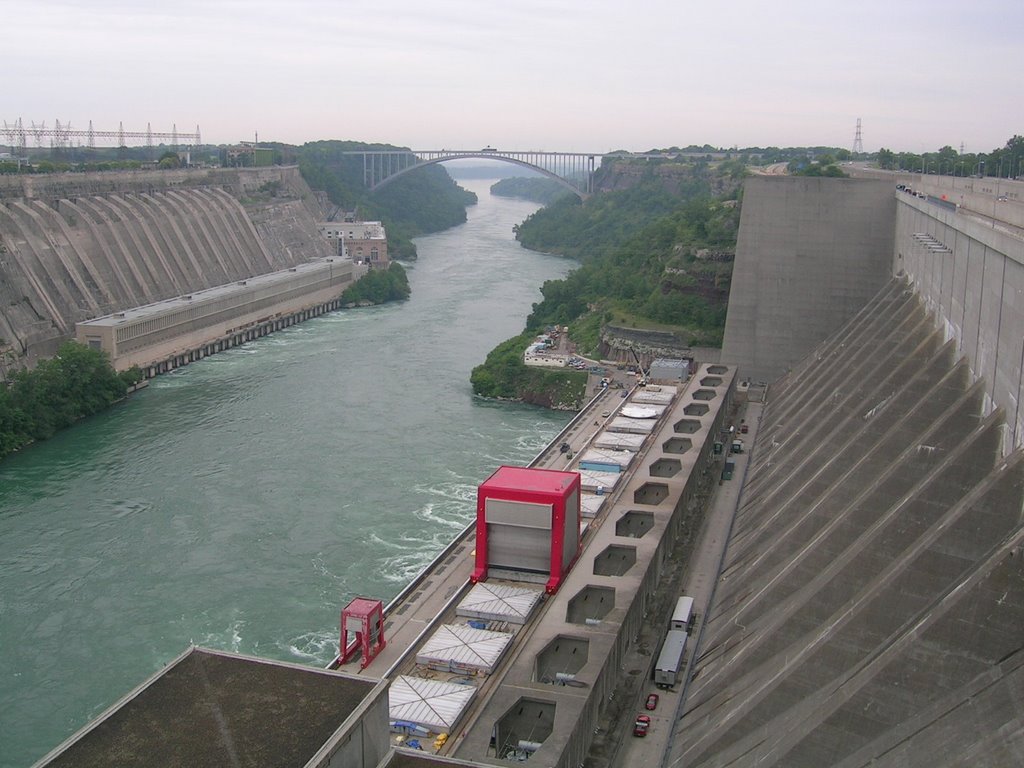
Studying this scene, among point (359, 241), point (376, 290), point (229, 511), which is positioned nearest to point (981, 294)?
point (229, 511)

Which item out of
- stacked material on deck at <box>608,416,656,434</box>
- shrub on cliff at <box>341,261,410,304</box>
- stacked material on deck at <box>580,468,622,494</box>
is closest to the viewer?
stacked material on deck at <box>580,468,622,494</box>

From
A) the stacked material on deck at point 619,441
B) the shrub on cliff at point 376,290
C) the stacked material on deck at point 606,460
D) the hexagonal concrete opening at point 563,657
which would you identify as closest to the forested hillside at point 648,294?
the shrub on cliff at point 376,290

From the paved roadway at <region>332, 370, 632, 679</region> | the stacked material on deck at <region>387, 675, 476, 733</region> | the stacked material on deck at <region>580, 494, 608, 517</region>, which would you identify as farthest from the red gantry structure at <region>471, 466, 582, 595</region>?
the stacked material on deck at <region>387, 675, 476, 733</region>

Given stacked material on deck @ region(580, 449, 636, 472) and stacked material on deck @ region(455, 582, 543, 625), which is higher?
stacked material on deck @ region(580, 449, 636, 472)

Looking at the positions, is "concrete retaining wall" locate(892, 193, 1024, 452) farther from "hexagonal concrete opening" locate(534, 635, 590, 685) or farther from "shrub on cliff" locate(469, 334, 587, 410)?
"shrub on cliff" locate(469, 334, 587, 410)

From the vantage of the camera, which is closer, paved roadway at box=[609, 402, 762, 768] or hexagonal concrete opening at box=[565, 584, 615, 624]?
paved roadway at box=[609, 402, 762, 768]

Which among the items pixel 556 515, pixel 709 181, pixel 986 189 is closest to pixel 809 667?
pixel 556 515

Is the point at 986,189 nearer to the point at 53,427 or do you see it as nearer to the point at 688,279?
the point at 688,279
